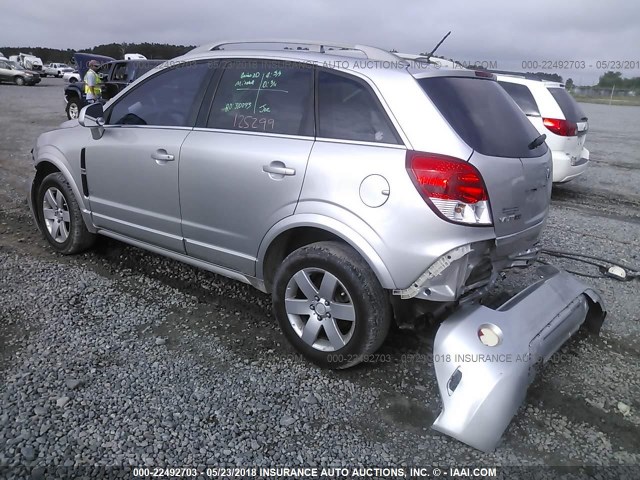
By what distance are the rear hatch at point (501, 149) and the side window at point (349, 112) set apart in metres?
0.30

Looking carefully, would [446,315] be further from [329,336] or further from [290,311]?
[290,311]

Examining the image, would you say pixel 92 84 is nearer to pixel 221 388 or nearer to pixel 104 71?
pixel 104 71

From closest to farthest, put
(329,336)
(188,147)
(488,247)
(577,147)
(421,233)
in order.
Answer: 1. (421,233)
2. (488,247)
3. (329,336)
4. (188,147)
5. (577,147)

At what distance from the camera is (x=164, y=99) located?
3.82 metres

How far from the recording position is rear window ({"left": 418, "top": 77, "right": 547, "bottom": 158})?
2.73m


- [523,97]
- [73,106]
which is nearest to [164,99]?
[523,97]

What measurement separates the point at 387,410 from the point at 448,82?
1877 millimetres

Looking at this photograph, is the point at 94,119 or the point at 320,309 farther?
the point at 94,119

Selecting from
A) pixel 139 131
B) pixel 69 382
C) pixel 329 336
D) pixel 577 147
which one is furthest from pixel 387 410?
pixel 577 147

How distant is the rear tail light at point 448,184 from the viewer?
257 cm

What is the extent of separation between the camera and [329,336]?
298 cm

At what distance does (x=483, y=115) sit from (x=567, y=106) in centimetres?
549

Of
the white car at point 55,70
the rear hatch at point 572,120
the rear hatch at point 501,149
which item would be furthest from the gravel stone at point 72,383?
the white car at point 55,70

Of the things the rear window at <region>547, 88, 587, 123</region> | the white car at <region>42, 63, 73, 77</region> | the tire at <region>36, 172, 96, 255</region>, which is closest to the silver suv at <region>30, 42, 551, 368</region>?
the tire at <region>36, 172, 96, 255</region>
